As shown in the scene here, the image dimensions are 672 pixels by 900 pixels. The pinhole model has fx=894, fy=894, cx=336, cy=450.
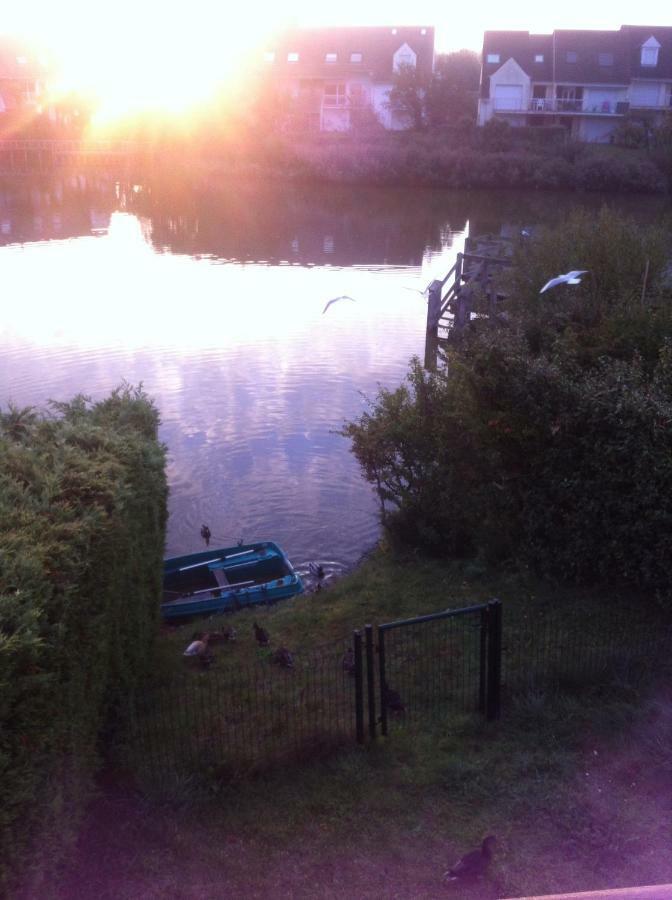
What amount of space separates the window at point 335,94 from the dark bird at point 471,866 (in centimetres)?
8073

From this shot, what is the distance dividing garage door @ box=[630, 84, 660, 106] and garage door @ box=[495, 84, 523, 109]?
9.94m

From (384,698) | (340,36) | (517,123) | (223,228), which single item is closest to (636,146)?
(517,123)

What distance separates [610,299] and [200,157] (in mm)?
60391

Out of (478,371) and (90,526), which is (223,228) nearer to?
(478,371)

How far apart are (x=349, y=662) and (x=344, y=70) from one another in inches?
3097

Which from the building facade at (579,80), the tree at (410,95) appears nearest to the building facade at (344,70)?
the tree at (410,95)

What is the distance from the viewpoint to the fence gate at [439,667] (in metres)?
7.23

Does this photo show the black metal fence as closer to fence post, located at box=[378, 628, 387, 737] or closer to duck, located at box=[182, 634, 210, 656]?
fence post, located at box=[378, 628, 387, 737]

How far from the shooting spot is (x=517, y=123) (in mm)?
75812

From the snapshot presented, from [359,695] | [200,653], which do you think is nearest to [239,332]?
[200,653]

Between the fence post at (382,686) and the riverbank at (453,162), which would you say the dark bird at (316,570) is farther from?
the riverbank at (453,162)

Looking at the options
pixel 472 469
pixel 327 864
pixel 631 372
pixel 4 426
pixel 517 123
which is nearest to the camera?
pixel 327 864

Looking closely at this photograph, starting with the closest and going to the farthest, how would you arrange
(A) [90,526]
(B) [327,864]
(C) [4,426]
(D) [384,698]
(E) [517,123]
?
(B) [327,864] → (A) [90,526] → (D) [384,698] → (C) [4,426] → (E) [517,123]

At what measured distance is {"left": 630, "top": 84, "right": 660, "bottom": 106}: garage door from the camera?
251 feet
